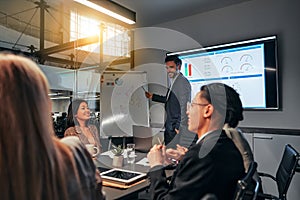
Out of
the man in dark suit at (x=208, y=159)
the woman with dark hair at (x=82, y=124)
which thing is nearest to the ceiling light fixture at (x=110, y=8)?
the woman with dark hair at (x=82, y=124)

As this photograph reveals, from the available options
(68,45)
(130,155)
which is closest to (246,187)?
(130,155)

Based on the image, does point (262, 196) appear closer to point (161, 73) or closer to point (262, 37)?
point (262, 37)

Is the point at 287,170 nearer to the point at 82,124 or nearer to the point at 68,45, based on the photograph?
the point at 82,124

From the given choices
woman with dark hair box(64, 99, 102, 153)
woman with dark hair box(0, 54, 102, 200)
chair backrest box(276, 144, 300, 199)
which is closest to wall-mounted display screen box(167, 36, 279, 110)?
chair backrest box(276, 144, 300, 199)

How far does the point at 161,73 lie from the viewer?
4.01 metres

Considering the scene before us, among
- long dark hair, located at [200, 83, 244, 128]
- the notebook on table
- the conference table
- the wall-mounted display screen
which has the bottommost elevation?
the conference table

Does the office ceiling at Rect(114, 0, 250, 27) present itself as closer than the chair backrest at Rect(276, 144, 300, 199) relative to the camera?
No

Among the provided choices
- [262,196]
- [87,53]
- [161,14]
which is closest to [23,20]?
[87,53]

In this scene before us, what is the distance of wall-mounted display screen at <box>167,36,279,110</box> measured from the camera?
289 cm

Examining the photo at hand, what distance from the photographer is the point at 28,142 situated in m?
0.71

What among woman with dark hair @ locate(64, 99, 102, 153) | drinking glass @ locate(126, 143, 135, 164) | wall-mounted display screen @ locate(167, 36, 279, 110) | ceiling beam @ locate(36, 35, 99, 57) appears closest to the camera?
drinking glass @ locate(126, 143, 135, 164)

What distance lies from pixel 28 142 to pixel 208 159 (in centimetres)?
82

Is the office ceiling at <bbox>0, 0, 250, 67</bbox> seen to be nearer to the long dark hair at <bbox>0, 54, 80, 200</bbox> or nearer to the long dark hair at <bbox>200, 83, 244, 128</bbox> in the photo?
the long dark hair at <bbox>200, 83, 244, 128</bbox>

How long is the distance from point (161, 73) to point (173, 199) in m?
2.93
